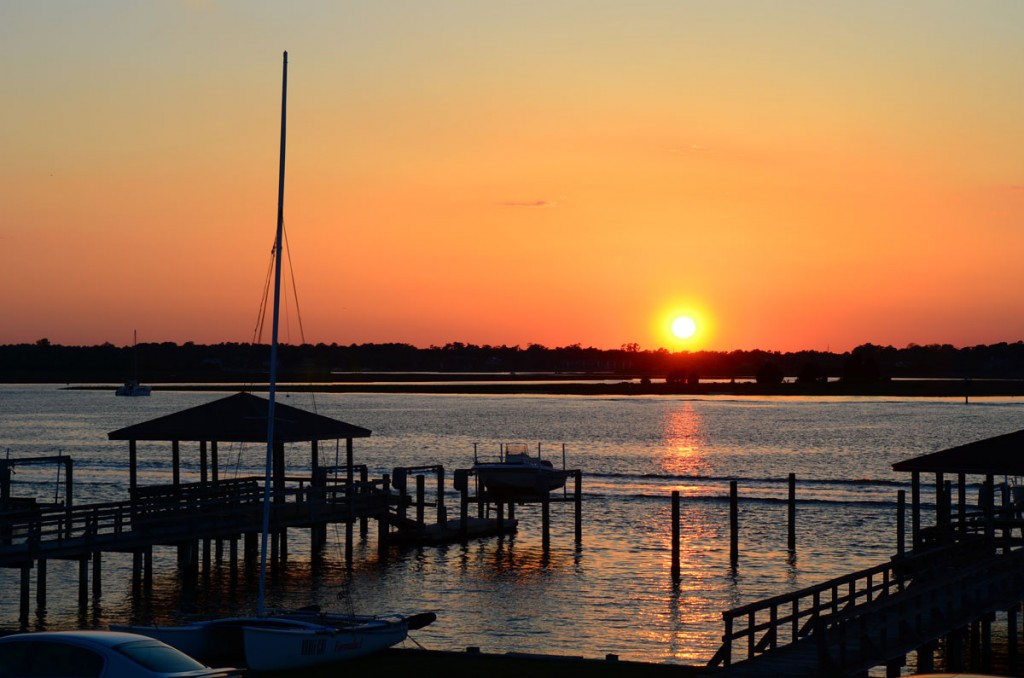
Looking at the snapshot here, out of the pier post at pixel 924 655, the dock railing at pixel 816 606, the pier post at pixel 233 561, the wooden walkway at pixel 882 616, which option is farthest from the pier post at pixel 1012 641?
the pier post at pixel 233 561

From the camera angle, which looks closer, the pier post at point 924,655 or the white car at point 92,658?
the white car at point 92,658

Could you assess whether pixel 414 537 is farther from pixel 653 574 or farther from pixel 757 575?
pixel 757 575

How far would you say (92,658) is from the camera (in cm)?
1509

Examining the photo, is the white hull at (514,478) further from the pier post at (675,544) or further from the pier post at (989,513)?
the pier post at (989,513)

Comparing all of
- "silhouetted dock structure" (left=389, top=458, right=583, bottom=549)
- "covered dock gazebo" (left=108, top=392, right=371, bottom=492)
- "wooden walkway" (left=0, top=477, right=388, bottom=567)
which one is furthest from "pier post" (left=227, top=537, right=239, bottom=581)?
"silhouetted dock structure" (left=389, top=458, right=583, bottom=549)

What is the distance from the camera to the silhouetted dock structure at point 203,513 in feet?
103

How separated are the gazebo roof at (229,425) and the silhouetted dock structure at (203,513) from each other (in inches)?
1.5

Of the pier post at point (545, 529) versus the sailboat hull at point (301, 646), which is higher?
the sailboat hull at point (301, 646)

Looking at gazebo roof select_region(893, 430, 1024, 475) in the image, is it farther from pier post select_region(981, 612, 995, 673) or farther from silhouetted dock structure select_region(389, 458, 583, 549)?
silhouetted dock structure select_region(389, 458, 583, 549)

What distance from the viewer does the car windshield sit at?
49.2ft

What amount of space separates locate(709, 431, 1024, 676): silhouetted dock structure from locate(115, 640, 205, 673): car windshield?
7.55 metres

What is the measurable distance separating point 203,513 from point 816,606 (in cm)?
1899

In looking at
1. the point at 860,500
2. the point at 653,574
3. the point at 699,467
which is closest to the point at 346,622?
the point at 653,574

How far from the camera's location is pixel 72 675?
49.8ft
